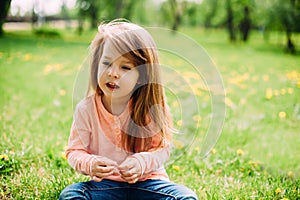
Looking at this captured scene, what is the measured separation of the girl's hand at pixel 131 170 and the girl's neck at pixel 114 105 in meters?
0.29

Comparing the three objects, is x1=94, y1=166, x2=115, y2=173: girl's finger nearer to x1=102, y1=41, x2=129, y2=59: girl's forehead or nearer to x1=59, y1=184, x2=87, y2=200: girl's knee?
x1=59, y1=184, x2=87, y2=200: girl's knee

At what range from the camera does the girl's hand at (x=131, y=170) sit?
1713 millimetres

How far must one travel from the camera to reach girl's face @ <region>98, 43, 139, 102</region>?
1738 millimetres

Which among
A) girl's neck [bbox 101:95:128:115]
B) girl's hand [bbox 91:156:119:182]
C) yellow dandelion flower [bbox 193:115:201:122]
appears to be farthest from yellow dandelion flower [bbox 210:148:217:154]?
girl's hand [bbox 91:156:119:182]

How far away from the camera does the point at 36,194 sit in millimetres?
1934

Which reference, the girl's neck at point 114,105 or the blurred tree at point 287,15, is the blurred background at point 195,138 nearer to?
the girl's neck at point 114,105

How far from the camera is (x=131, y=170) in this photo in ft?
5.61

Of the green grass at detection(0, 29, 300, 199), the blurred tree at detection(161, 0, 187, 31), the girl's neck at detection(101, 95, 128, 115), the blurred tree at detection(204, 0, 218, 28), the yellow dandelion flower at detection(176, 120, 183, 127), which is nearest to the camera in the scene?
the girl's neck at detection(101, 95, 128, 115)

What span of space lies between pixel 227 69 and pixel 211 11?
25.2 m

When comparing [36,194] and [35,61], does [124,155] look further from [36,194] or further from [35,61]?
[35,61]

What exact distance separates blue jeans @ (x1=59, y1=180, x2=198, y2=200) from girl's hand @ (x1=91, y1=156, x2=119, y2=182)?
93mm

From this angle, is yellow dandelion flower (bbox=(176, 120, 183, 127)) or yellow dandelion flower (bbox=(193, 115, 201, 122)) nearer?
yellow dandelion flower (bbox=(176, 120, 183, 127))

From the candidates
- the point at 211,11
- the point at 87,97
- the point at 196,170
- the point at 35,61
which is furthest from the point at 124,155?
the point at 211,11

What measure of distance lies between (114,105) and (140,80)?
19 cm
